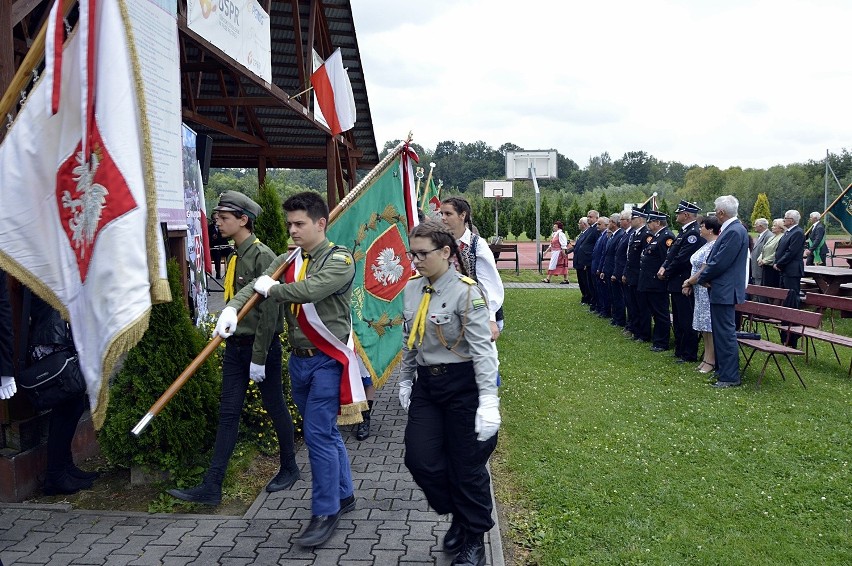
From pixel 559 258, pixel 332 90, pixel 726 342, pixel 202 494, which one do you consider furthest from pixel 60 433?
pixel 559 258

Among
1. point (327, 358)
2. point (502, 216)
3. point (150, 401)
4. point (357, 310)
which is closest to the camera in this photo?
point (327, 358)

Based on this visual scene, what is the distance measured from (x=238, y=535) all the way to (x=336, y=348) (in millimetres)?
1280

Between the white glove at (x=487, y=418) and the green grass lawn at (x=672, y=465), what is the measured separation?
100 cm

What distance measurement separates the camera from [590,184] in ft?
301

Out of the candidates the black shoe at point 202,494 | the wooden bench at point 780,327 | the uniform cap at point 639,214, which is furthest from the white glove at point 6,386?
the uniform cap at point 639,214

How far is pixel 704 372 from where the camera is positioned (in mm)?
8727

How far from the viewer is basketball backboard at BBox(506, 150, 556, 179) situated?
32.0 metres

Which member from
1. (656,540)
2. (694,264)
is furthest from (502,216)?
(656,540)

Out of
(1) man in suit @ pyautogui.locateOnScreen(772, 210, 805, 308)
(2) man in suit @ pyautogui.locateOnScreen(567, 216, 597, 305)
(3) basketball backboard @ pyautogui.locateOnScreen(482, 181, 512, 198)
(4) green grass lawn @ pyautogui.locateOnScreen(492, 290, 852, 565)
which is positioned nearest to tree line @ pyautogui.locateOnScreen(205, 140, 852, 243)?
(3) basketball backboard @ pyautogui.locateOnScreen(482, 181, 512, 198)

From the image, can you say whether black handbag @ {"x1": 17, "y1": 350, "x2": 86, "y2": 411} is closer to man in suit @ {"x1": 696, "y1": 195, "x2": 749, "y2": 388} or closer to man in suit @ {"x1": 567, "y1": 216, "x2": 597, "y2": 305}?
man in suit @ {"x1": 696, "y1": 195, "x2": 749, "y2": 388}

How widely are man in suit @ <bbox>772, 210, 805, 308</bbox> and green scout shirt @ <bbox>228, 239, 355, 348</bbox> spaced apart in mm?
9657

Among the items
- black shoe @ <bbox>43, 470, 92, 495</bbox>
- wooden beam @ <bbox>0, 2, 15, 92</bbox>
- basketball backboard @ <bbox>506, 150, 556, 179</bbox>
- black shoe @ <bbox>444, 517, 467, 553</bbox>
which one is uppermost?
basketball backboard @ <bbox>506, 150, 556, 179</bbox>

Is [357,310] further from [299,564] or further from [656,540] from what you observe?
[656,540]

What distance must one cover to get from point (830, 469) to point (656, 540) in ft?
6.95
